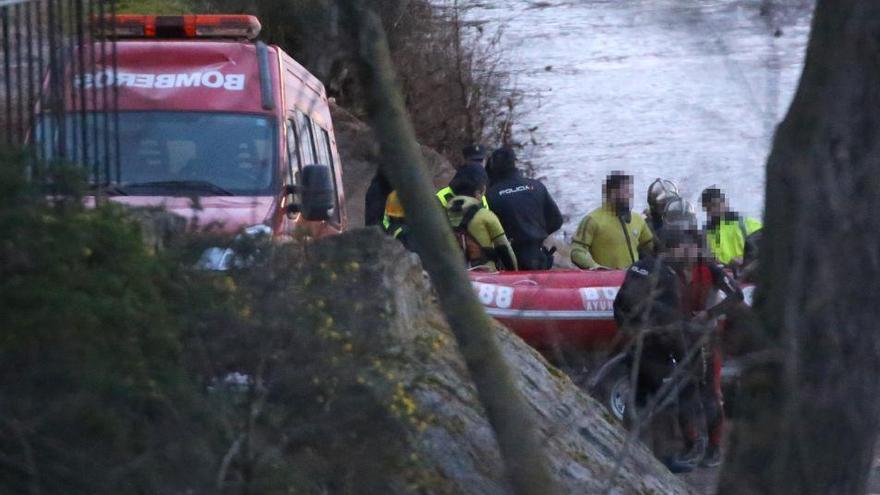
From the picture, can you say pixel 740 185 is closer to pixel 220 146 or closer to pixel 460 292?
pixel 460 292

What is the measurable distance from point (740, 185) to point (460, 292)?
1562mm

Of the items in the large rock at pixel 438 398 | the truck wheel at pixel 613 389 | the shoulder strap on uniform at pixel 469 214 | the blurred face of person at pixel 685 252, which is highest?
the shoulder strap on uniform at pixel 469 214

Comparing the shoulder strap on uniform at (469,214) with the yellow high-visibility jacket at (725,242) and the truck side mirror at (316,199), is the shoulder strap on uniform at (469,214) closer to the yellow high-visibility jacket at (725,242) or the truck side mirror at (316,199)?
the yellow high-visibility jacket at (725,242)

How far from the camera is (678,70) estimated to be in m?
3.62

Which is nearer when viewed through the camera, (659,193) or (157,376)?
(157,376)

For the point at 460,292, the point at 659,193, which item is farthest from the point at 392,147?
the point at 659,193

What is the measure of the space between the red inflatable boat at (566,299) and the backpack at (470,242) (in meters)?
0.40

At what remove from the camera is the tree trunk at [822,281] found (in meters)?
3.04

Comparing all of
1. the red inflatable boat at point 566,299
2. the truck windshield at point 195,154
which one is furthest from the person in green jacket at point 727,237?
the truck windshield at point 195,154

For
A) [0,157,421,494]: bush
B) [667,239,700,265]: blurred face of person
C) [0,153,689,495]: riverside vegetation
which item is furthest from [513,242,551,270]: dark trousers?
[0,157,421,494]: bush

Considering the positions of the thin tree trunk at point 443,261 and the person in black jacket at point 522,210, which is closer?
Result: the thin tree trunk at point 443,261

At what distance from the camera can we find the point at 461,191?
9742mm

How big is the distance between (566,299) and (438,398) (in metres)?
3.90

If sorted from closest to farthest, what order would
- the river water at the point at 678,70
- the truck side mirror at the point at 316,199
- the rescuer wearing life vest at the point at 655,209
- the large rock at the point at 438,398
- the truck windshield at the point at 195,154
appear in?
the river water at the point at 678,70
the large rock at the point at 438,398
the truck side mirror at the point at 316,199
the truck windshield at the point at 195,154
the rescuer wearing life vest at the point at 655,209
